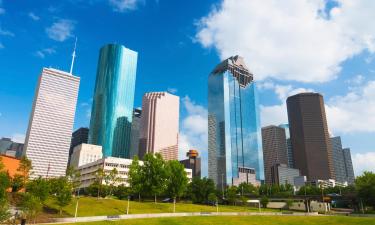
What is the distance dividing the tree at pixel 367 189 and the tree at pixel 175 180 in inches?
2845

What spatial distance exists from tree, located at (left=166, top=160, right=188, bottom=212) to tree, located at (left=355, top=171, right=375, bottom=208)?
2845 inches

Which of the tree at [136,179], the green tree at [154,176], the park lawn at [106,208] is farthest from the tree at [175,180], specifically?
the park lawn at [106,208]

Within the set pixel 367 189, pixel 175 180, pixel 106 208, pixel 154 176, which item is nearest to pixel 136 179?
pixel 154 176

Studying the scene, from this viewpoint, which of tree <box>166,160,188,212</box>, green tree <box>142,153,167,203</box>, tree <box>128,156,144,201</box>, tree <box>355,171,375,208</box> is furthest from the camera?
tree <box>355,171,375,208</box>

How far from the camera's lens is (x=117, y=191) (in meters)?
149

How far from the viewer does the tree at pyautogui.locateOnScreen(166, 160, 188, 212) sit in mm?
112375

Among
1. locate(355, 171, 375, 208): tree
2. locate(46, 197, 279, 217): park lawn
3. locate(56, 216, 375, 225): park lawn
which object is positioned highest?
locate(355, 171, 375, 208): tree

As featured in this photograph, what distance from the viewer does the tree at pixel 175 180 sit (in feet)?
369

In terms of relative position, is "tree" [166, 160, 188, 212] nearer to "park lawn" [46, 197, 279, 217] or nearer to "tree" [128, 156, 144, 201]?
"tree" [128, 156, 144, 201]

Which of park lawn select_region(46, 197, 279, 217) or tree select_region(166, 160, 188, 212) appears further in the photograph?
tree select_region(166, 160, 188, 212)

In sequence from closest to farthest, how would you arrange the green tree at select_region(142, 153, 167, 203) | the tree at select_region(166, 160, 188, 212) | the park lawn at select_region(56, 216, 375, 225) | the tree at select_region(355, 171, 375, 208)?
A: the park lawn at select_region(56, 216, 375, 225) → the green tree at select_region(142, 153, 167, 203) → the tree at select_region(166, 160, 188, 212) → the tree at select_region(355, 171, 375, 208)

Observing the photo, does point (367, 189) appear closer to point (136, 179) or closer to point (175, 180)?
point (175, 180)

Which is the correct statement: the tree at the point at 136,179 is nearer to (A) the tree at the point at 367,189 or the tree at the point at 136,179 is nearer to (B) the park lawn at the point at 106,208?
(B) the park lawn at the point at 106,208

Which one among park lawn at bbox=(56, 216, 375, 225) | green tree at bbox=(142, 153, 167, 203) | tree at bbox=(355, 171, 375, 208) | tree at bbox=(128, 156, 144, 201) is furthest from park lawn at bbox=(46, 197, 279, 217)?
tree at bbox=(355, 171, 375, 208)
